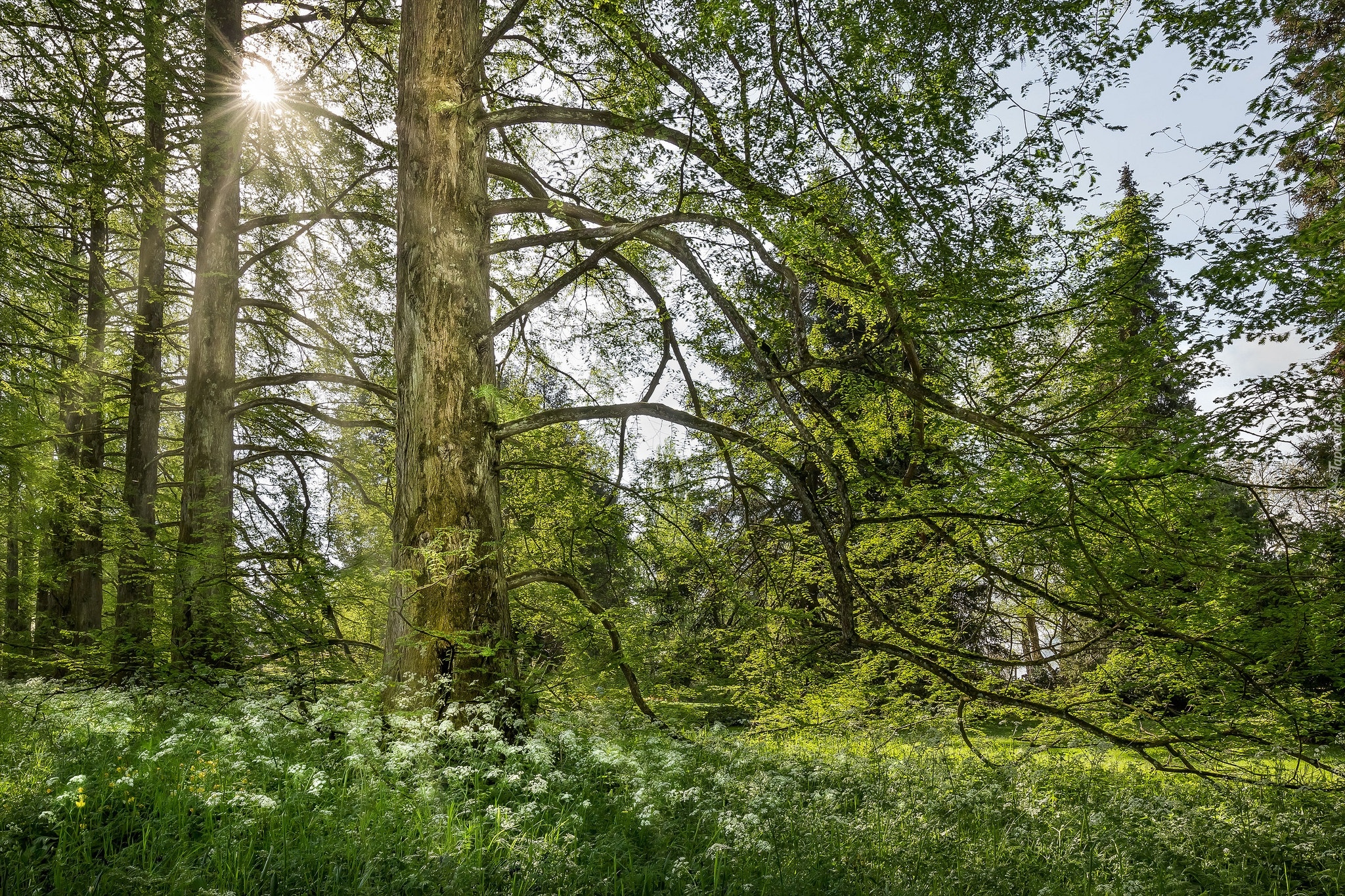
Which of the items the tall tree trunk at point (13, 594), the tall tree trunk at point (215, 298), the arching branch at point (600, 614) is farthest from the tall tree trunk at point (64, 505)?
the arching branch at point (600, 614)

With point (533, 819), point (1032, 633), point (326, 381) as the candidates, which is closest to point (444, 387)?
point (326, 381)

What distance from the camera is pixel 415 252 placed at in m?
5.04

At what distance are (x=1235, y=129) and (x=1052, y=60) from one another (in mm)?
1125

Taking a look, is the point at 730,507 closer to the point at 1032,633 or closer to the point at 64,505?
the point at 1032,633

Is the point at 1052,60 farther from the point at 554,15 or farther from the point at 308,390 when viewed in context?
the point at 308,390

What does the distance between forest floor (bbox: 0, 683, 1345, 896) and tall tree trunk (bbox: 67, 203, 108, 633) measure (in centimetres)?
353

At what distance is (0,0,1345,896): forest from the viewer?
3.76 metres

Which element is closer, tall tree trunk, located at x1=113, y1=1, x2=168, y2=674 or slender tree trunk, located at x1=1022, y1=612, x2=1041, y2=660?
tall tree trunk, located at x1=113, y1=1, x2=168, y2=674

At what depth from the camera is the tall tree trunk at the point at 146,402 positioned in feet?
21.3

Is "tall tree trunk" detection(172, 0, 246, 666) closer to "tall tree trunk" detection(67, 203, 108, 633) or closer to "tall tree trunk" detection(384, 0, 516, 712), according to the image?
"tall tree trunk" detection(67, 203, 108, 633)

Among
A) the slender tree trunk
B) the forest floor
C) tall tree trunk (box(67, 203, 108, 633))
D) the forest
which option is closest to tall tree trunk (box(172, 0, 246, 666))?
the forest

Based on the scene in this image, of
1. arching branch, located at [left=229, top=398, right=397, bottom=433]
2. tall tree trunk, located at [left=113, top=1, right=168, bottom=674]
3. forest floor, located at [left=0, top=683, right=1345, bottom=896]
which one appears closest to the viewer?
forest floor, located at [left=0, top=683, right=1345, bottom=896]

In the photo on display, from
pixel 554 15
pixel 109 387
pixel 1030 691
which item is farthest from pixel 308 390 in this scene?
pixel 1030 691

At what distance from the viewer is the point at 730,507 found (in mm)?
7129
